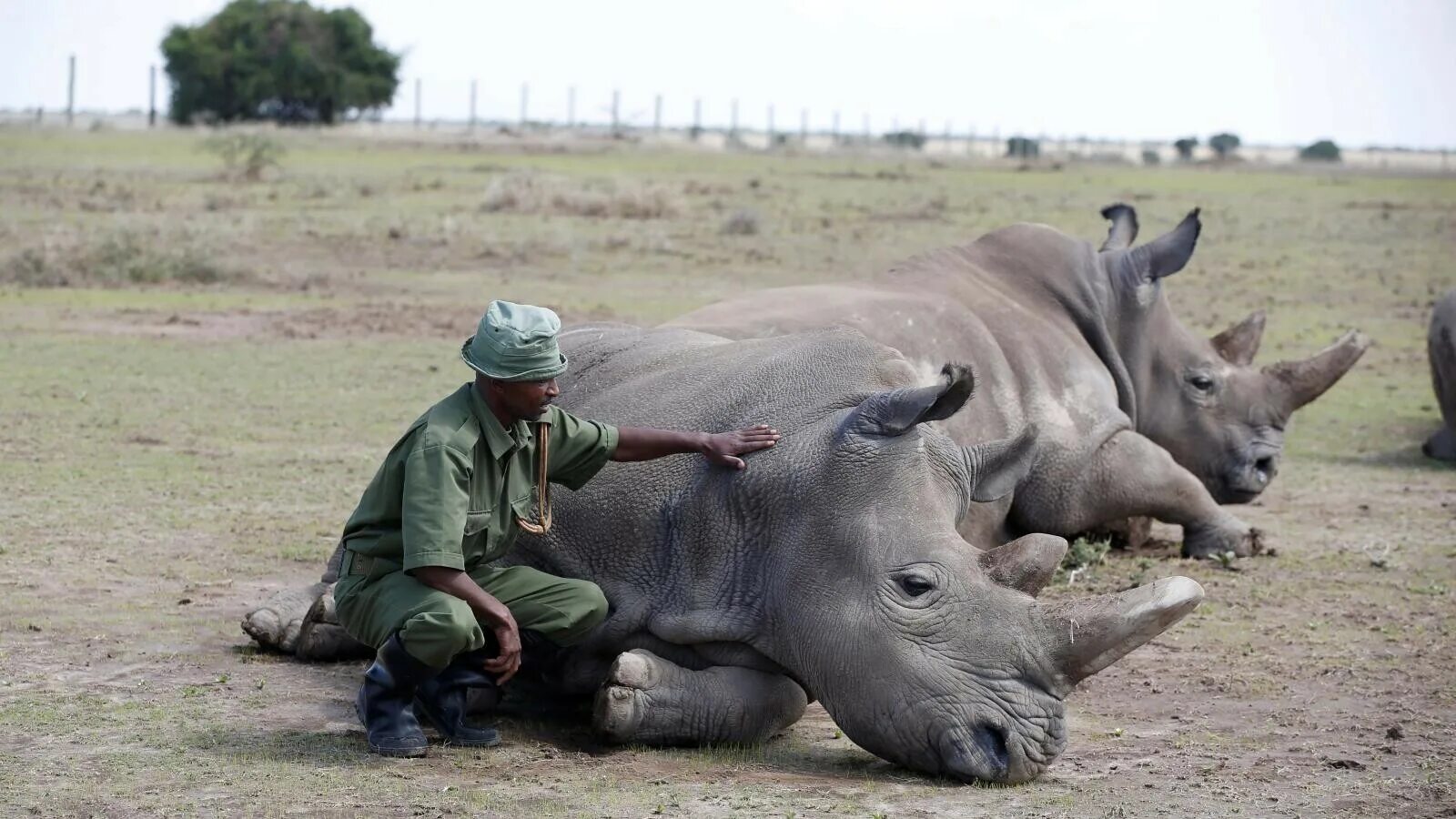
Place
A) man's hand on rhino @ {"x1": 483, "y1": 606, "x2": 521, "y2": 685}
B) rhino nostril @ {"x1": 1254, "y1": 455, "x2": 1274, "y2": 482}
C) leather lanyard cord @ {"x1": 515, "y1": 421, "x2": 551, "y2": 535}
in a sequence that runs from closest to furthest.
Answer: man's hand on rhino @ {"x1": 483, "y1": 606, "x2": 521, "y2": 685} → leather lanyard cord @ {"x1": 515, "y1": 421, "x2": 551, "y2": 535} → rhino nostril @ {"x1": 1254, "y1": 455, "x2": 1274, "y2": 482}

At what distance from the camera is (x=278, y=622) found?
22.4 ft

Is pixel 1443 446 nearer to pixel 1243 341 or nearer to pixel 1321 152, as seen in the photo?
pixel 1243 341

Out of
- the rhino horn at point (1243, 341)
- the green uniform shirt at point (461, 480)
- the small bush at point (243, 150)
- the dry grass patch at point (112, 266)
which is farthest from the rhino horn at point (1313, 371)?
the small bush at point (243, 150)

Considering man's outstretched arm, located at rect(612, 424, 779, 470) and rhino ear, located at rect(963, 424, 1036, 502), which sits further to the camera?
rhino ear, located at rect(963, 424, 1036, 502)

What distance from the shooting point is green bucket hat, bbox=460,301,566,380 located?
18.3 feet

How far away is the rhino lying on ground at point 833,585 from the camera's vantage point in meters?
5.43

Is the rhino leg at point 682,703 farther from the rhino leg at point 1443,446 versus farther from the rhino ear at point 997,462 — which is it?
the rhino leg at point 1443,446

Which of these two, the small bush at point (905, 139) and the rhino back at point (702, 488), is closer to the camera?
the rhino back at point (702, 488)

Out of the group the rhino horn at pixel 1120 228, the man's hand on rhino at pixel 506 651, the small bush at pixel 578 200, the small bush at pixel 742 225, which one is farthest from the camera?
the small bush at pixel 578 200

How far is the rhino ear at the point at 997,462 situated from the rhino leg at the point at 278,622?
2321 mm

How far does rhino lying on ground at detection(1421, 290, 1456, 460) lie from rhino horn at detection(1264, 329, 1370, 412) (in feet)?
7.10

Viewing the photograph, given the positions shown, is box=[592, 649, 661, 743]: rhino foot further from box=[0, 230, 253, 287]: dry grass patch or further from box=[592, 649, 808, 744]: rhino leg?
box=[0, 230, 253, 287]: dry grass patch

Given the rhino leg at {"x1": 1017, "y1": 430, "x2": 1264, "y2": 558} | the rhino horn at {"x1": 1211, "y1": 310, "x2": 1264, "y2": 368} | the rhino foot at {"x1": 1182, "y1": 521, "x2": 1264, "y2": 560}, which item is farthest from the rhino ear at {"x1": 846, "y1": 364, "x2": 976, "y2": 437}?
the rhino horn at {"x1": 1211, "y1": 310, "x2": 1264, "y2": 368}

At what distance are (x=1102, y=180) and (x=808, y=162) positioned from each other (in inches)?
418
